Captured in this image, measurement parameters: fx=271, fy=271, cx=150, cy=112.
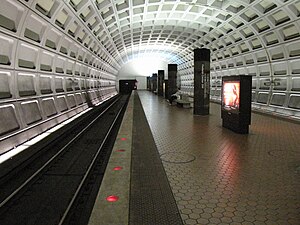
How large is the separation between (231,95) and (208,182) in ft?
19.4

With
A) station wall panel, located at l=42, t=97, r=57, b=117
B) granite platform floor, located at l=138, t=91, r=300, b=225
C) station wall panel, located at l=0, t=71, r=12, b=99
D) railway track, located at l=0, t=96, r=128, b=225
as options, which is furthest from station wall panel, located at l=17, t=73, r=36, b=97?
granite platform floor, located at l=138, t=91, r=300, b=225

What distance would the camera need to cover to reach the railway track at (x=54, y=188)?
439cm

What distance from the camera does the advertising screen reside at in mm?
9625

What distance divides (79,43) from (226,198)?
1352cm

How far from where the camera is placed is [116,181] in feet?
16.5

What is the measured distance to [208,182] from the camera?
16.3 feet

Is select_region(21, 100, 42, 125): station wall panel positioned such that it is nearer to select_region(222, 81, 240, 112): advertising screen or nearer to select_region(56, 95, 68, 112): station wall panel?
select_region(56, 95, 68, 112): station wall panel

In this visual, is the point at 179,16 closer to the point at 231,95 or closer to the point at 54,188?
the point at 231,95

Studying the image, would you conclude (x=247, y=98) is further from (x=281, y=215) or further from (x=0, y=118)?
(x=0, y=118)

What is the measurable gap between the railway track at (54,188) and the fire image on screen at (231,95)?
4.79 meters

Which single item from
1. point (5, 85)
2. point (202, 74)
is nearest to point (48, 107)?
point (5, 85)

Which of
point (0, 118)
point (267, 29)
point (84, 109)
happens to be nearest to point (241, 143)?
point (0, 118)

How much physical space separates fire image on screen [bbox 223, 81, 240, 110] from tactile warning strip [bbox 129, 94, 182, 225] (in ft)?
13.2

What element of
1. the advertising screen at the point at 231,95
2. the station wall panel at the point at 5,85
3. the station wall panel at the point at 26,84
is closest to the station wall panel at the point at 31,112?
the station wall panel at the point at 26,84
